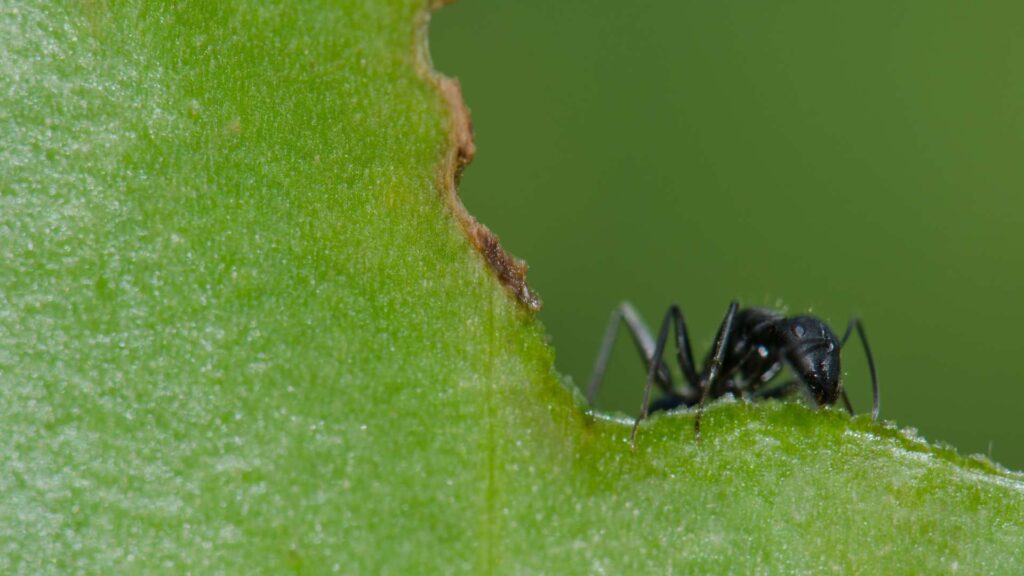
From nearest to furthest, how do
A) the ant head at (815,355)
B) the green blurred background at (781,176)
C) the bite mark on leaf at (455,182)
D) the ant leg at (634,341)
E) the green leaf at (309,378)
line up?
the green leaf at (309,378)
the bite mark on leaf at (455,182)
the ant head at (815,355)
the ant leg at (634,341)
the green blurred background at (781,176)

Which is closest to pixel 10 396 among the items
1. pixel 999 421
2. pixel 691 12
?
pixel 691 12

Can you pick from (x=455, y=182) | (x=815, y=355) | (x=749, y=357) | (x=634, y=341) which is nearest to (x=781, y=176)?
(x=634, y=341)

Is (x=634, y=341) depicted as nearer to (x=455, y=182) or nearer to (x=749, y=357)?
(x=749, y=357)

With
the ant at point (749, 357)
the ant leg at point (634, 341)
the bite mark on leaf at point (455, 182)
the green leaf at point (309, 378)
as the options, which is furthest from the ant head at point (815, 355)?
the bite mark on leaf at point (455, 182)

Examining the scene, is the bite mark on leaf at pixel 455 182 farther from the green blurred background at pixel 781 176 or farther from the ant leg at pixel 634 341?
the green blurred background at pixel 781 176

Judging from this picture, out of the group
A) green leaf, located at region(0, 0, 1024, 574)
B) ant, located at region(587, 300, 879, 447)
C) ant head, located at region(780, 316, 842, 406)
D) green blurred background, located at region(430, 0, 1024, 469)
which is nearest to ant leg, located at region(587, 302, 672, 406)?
ant, located at region(587, 300, 879, 447)

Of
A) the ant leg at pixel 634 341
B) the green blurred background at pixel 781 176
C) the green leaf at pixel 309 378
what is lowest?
the green leaf at pixel 309 378
